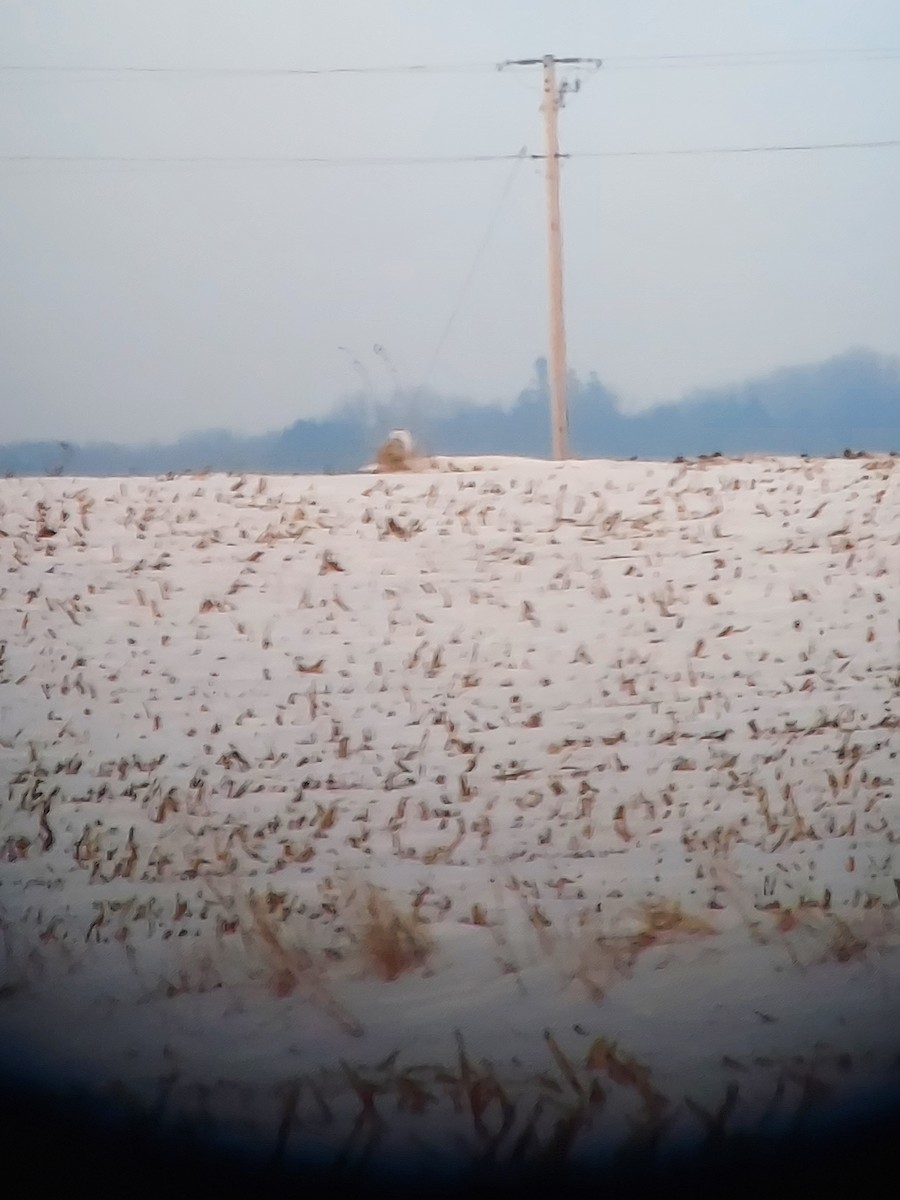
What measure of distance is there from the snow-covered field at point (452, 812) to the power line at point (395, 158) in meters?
0.55

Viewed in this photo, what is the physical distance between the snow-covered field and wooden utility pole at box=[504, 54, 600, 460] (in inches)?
7.9

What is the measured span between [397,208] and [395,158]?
89 mm

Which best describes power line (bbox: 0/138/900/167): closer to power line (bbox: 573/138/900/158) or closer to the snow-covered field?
power line (bbox: 573/138/900/158)

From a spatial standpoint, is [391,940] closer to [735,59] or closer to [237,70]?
[237,70]

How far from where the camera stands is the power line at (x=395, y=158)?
6.58ft

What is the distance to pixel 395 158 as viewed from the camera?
204cm

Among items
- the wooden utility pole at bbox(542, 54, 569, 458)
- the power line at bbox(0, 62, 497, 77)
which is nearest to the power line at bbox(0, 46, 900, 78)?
the power line at bbox(0, 62, 497, 77)

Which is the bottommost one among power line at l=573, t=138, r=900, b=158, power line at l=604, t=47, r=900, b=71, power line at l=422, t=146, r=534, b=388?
power line at l=422, t=146, r=534, b=388

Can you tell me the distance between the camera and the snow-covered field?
6.54 feet

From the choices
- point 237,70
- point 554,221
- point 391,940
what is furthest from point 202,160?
point 391,940

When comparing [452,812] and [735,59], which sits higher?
[735,59]

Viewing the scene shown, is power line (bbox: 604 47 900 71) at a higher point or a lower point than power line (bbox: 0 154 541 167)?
higher

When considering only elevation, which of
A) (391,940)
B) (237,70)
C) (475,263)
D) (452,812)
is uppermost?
(237,70)

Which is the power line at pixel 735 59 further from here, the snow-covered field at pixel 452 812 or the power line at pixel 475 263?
the snow-covered field at pixel 452 812
